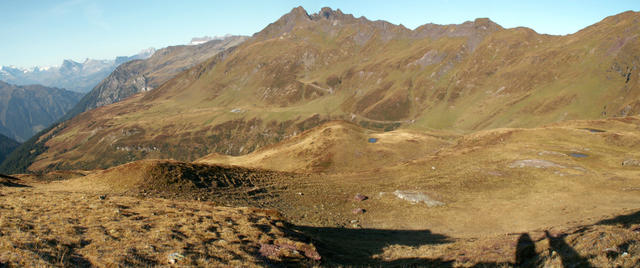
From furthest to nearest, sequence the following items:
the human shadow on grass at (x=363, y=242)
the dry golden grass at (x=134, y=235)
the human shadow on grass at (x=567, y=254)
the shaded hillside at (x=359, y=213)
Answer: the human shadow on grass at (x=363, y=242) < the shaded hillside at (x=359, y=213) < the dry golden grass at (x=134, y=235) < the human shadow on grass at (x=567, y=254)

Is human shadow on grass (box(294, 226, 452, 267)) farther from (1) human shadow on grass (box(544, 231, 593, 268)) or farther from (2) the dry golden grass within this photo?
(1) human shadow on grass (box(544, 231, 593, 268))

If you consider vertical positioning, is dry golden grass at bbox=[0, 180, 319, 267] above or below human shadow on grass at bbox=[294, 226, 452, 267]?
above

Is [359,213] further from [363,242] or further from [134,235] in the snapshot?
[134,235]

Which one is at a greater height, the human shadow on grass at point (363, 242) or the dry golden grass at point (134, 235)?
the dry golden grass at point (134, 235)

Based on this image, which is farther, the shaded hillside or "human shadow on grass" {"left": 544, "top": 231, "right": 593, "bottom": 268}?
the shaded hillside

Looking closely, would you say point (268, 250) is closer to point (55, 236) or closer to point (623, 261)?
point (55, 236)

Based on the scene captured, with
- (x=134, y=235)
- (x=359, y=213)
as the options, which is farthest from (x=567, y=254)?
(x=134, y=235)

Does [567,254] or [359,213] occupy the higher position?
[567,254]

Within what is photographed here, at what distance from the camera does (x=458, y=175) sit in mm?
58750

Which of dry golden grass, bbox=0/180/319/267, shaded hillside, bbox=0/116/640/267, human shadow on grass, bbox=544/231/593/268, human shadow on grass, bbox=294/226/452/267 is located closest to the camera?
human shadow on grass, bbox=544/231/593/268

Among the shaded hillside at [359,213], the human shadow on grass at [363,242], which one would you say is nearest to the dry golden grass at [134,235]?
the shaded hillside at [359,213]

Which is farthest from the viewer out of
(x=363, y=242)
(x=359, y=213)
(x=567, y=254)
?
(x=359, y=213)

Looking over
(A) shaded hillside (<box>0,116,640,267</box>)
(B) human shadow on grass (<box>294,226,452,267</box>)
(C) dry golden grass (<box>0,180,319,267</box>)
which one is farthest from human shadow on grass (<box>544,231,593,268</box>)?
(C) dry golden grass (<box>0,180,319,267</box>)

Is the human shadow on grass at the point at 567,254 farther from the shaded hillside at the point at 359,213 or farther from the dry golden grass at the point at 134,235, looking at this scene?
the dry golden grass at the point at 134,235
